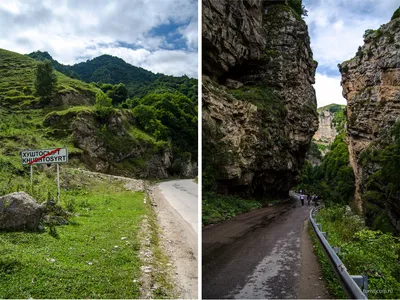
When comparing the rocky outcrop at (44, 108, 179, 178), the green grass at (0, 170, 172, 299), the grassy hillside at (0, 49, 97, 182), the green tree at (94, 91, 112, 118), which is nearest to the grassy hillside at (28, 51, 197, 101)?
the rocky outcrop at (44, 108, 179, 178)

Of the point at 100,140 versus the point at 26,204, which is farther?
the point at 100,140

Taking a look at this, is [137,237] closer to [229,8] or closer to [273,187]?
[229,8]

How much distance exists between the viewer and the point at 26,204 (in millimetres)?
5637

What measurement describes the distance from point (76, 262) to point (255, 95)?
1727 cm

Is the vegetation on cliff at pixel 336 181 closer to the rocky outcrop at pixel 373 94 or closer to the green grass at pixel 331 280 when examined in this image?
the rocky outcrop at pixel 373 94

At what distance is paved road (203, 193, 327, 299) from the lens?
3.83 meters

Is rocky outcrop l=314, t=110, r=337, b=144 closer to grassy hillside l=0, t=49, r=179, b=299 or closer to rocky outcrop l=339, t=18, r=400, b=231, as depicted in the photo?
rocky outcrop l=339, t=18, r=400, b=231

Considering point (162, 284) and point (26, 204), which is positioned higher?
point (26, 204)

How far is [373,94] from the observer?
2798 centimetres

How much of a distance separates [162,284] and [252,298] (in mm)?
1187

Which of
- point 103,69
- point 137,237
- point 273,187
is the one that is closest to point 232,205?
point 137,237

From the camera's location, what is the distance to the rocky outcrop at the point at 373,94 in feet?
80.8

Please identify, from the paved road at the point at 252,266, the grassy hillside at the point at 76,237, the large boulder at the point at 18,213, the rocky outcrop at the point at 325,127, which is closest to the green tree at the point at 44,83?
the grassy hillside at the point at 76,237

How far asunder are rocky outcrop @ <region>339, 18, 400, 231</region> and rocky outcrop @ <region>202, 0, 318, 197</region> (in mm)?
4688
